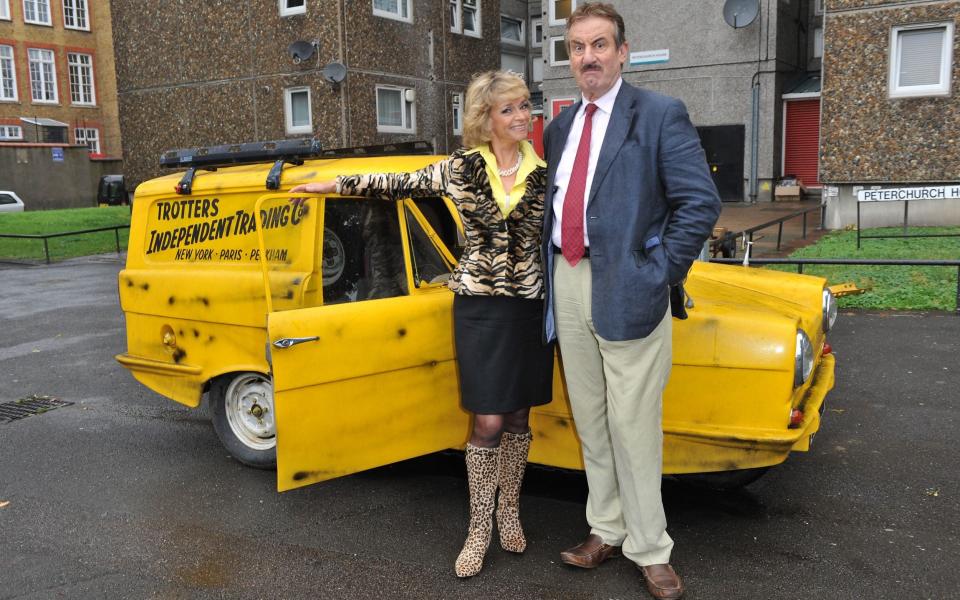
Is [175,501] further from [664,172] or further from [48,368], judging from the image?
[48,368]

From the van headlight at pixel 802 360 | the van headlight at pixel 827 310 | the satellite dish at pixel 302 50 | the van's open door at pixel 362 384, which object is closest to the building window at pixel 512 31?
the satellite dish at pixel 302 50

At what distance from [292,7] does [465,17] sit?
6.49m

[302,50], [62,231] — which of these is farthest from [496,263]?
[62,231]

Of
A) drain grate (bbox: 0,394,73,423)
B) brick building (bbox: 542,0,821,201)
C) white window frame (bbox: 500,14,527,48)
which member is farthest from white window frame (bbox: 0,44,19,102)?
drain grate (bbox: 0,394,73,423)

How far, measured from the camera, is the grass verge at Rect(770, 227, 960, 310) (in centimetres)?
902

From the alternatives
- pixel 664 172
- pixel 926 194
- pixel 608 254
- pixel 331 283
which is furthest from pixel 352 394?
pixel 926 194

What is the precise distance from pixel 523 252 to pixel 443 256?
1.01 m

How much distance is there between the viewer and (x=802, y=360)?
3598 mm

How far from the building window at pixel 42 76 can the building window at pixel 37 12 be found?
1.44 meters

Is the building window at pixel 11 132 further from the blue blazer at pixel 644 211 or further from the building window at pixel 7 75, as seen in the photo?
the blue blazer at pixel 644 211

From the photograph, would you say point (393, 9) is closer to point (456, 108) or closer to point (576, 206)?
point (456, 108)

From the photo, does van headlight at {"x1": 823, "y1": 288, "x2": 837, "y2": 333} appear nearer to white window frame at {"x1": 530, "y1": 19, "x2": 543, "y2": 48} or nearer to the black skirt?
the black skirt

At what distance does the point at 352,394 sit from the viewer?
12.2 ft

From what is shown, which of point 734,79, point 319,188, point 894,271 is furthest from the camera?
point 734,79
